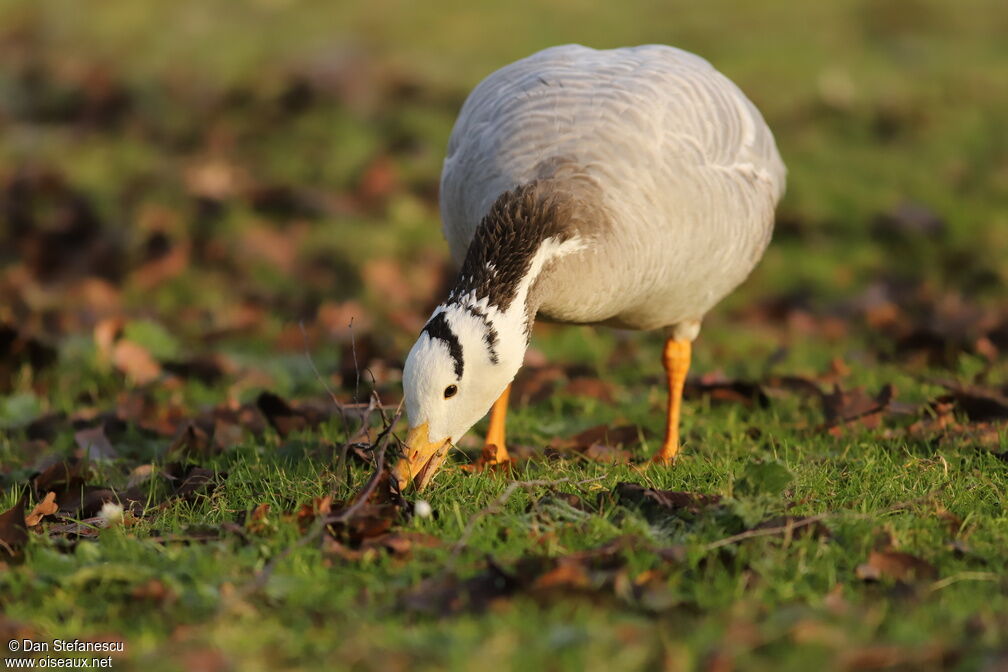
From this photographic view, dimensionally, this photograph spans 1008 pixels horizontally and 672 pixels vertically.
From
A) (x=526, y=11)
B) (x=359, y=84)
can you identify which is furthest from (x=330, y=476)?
(x=526, y=11)

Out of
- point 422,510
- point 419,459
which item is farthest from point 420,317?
point 422,510

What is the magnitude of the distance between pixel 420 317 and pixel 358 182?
2476 millimetres

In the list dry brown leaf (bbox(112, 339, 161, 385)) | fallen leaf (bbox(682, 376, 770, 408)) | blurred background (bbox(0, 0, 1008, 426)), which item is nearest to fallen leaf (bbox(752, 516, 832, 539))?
fallen leaf (bbox(682, 376, 770, 408))

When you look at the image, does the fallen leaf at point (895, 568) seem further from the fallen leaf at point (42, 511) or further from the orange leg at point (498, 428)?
the fallen leaf at point (42, 511)

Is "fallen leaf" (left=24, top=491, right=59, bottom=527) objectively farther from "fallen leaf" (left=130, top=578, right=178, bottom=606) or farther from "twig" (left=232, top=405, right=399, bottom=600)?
"twig" (left=232, top=405, right=399, bottom=600)

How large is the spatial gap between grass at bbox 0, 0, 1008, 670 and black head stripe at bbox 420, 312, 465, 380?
0.55 meters

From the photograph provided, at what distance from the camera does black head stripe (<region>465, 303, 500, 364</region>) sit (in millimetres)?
5000

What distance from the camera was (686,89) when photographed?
20.4ft

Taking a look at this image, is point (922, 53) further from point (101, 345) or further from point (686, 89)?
point (101, 345)

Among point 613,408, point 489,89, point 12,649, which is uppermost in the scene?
point 489,89

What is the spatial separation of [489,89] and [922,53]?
9177 millimetres

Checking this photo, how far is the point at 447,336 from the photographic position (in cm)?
493

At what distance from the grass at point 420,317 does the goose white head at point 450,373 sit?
19cm

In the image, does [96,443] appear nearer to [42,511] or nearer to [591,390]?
[42,511]
